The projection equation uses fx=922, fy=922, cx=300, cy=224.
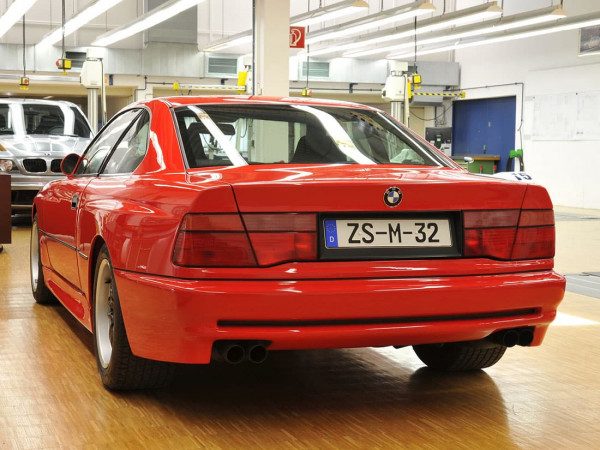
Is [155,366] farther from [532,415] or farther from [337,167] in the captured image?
[532,415]

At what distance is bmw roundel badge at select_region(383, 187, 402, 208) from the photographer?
3.06m

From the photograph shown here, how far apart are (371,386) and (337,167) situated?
1.00m

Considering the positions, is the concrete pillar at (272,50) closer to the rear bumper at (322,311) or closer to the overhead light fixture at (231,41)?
the rear bumper at (322,311)

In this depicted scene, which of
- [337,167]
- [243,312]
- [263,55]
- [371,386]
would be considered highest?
[263,55]

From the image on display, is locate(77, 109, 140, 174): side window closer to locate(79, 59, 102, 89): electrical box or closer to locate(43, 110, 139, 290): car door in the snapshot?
locate(43, 110, 139, 290): car door

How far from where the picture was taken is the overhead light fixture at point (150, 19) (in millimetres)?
15789

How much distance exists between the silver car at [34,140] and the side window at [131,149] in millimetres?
6756

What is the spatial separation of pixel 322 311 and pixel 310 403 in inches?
28.1

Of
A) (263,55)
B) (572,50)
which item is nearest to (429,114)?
(572,50)

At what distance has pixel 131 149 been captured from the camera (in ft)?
13.1

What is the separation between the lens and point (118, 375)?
353 centimetres

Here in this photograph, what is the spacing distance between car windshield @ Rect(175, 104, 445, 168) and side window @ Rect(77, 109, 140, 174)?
60 cm

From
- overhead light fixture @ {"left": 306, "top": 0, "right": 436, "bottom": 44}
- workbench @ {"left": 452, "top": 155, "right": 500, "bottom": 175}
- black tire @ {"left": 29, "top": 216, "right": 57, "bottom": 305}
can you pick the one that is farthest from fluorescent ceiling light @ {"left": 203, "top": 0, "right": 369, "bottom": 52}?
black tire @ {"left": 29, "top": 216, "right": 57, "bottom": 305}

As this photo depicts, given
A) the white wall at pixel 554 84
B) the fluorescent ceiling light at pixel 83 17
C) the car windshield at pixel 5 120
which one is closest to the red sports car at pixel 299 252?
the car windshield at pixel 5 120
